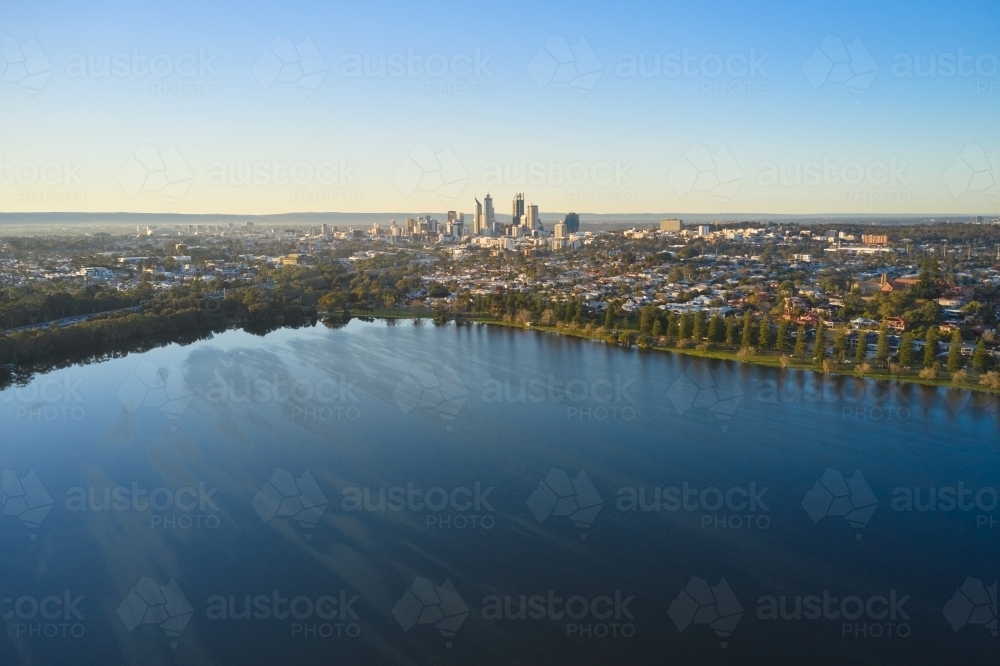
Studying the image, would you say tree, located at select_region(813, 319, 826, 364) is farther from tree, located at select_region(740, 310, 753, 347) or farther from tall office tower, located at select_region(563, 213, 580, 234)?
tall office tower, located at select_region(563, 213, 580, 234)

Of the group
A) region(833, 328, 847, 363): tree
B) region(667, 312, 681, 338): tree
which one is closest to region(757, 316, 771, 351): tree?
region(833, 328, 847, 363): tree

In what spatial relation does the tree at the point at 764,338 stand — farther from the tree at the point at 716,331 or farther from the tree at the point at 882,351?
the tree at the point at 882,351

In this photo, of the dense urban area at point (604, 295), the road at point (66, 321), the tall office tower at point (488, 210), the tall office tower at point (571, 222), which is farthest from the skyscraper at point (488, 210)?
the road at point (66, 321)

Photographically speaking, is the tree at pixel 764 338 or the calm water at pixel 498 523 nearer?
the calm water at pixel 498 523

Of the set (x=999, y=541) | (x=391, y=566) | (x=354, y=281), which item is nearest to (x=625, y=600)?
(x=391, y=566)

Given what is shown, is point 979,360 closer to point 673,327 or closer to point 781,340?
point 781,340

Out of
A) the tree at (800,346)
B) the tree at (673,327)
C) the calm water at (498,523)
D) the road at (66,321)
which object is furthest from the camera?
the road at (66,321)
